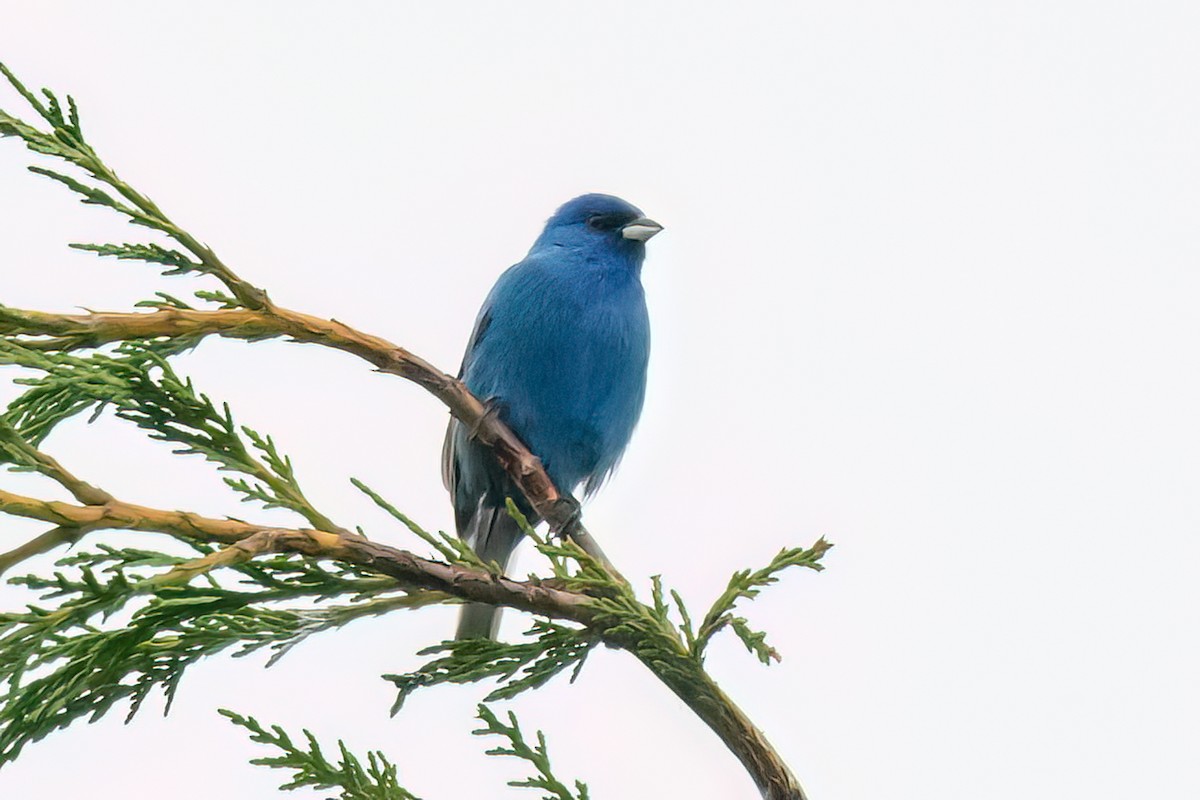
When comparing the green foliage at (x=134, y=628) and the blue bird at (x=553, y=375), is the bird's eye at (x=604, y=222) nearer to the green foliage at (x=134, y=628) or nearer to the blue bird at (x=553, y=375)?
the blue bird at (x=553, y=375)

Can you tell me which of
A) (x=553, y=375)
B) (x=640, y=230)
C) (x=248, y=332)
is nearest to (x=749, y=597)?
(x=248, y=332)

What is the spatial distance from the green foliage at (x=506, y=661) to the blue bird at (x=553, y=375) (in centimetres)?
177

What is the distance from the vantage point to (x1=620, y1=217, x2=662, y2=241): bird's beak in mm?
5395

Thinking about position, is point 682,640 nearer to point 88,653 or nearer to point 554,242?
point 88,653

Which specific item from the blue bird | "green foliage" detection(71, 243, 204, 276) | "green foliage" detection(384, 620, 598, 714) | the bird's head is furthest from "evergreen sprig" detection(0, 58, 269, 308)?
the bird's head

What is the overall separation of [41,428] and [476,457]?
2299 millimetres

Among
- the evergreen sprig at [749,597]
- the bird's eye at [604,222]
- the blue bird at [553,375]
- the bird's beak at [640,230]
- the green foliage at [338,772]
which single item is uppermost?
the bird's eye at [604,222]

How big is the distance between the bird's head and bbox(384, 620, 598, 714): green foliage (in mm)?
2953

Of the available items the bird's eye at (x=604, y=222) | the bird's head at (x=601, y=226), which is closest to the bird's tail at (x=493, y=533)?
the bird's head at (x=601, y=226)

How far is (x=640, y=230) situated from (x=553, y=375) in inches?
35.8

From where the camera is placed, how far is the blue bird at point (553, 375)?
15.6 feet

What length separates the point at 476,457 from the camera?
4.80 meters

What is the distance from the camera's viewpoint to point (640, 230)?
5398 mm

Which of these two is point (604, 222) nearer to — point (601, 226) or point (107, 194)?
point (601, 226)
